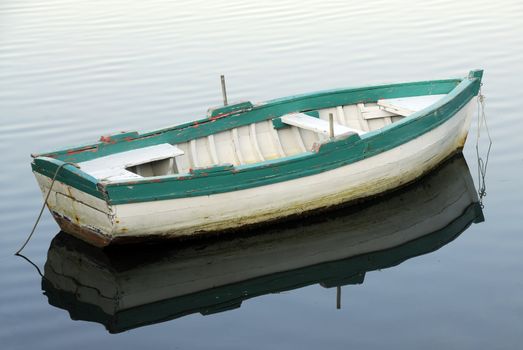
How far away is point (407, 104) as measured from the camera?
1245cm

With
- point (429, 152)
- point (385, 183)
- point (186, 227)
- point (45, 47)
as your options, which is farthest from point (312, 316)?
point (45, 47)

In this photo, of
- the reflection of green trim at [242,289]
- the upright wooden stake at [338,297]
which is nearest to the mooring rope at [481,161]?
the reflection of green trim at [242,289]

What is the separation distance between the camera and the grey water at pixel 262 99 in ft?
28.9

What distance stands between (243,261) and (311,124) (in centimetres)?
248

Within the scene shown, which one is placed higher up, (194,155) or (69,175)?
(69,175)

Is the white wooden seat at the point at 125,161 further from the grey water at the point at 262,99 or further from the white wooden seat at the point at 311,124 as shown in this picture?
the white wooden seat at the point at 311,124

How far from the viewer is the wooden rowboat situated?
1006 cm

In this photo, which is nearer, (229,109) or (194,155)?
(194,155)

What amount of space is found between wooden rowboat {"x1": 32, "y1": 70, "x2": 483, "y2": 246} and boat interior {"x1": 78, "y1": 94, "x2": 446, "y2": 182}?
0.02 meters

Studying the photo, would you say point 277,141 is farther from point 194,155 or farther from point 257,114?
point 194,155

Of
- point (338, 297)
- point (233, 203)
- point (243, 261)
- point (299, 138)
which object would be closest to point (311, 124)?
point (299, 138)

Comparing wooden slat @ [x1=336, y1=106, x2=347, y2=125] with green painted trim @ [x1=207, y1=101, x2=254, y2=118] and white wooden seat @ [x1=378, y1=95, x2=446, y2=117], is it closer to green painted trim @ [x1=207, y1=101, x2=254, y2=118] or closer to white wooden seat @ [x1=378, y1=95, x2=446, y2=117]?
white wooden seat @ [x1=378, y1=95, x2=446, y2=117]

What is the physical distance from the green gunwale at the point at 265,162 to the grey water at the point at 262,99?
1.09m

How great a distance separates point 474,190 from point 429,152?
797 millimetres
